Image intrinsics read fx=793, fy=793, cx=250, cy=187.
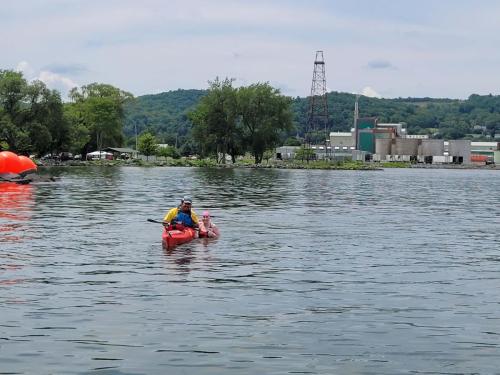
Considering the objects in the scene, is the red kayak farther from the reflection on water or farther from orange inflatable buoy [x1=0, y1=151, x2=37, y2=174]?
orange inflatable buoy [x1=0, y1=151, x2=37, y2=174]

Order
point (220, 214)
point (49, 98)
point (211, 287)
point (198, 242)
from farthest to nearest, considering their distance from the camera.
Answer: point (49, 98), point (220, 214), point (198, 242), point (211, 287)

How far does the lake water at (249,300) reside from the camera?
14875mm

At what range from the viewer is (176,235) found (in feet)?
103

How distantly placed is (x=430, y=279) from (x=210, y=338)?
33.4 ft

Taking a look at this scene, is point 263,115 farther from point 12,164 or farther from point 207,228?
point 207,228

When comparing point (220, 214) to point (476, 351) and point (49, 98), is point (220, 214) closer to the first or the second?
point (476, 351)

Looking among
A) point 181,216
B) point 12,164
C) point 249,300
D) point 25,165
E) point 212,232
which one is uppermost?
point 12,164

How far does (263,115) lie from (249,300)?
163727 mm

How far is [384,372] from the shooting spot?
1408 centimetres

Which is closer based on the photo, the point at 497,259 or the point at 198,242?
the point at 497,259

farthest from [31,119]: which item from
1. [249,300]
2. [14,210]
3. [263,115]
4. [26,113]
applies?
[249,300]

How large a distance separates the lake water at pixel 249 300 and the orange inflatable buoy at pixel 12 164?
46346 millimetres

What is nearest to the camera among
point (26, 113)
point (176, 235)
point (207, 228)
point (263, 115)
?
point (176, 235)


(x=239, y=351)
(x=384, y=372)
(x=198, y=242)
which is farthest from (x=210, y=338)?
(x=198, y=242)
